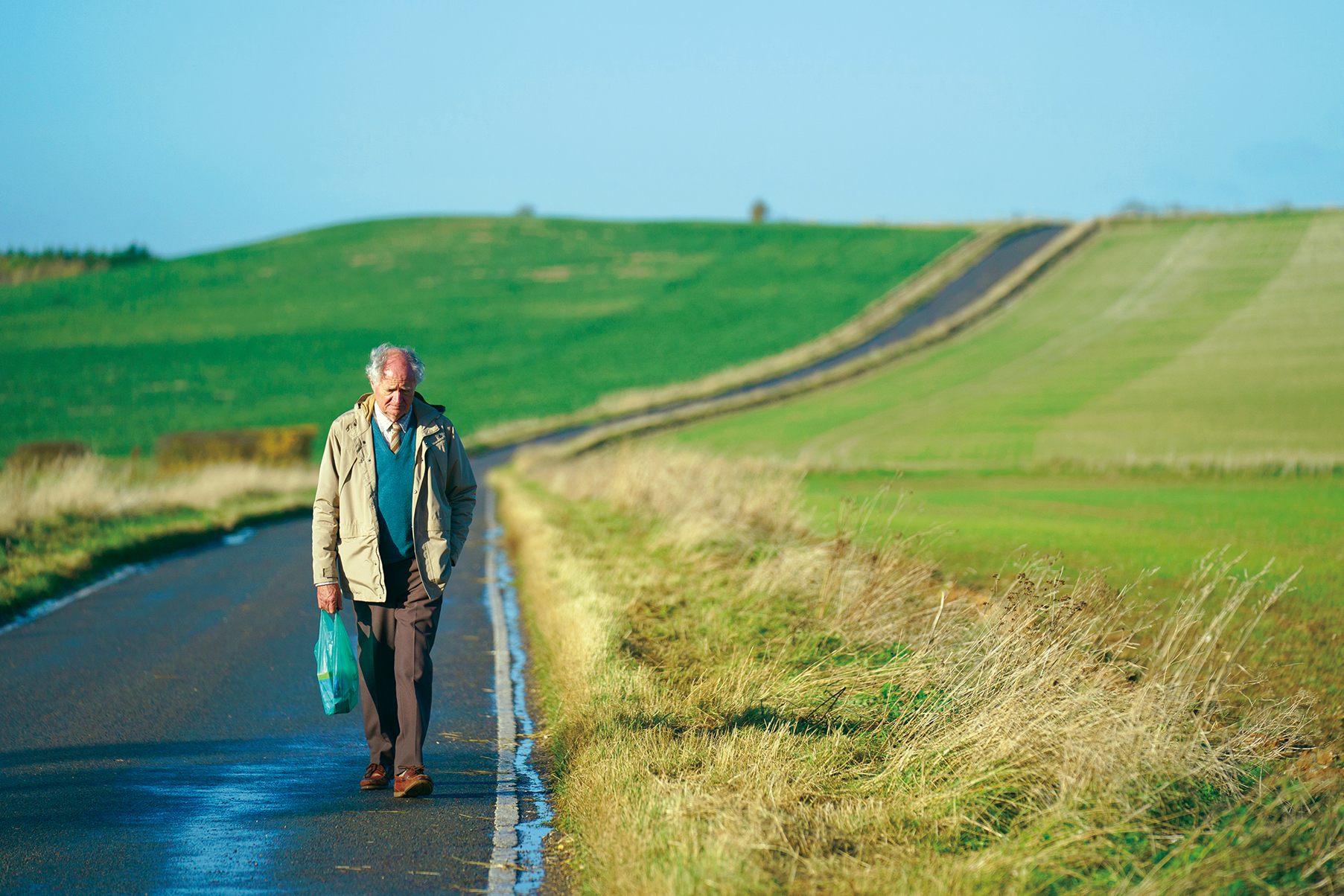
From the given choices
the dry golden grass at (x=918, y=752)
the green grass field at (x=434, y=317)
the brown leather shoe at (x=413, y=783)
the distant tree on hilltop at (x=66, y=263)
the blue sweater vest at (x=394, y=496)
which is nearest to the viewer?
the dry golden grass at (x=918, y=752)

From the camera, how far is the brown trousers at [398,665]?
22.9 ft

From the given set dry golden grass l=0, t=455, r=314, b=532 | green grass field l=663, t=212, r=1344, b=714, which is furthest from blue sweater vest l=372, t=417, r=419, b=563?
dry golden grass l=0, t=455, r=314, b=532

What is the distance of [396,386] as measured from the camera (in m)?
6.95

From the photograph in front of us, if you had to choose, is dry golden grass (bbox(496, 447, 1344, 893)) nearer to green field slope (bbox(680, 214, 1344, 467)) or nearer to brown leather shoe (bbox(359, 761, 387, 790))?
brown leather shoe (bbox(359, 761, 387, 790))

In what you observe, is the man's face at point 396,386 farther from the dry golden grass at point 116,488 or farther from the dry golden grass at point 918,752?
the dry golden grass at point 116,488

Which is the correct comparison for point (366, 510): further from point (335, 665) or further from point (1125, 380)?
point (1125, 380)

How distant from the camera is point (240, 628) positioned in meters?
12.7

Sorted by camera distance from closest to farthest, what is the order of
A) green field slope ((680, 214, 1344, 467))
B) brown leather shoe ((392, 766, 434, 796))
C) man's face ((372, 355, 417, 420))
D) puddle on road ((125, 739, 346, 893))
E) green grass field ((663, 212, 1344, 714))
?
puddle on road ((125, 739, 346, 893))
brown leather shoe ((392, 766, 434, 796))
man's face ((372, 355, 417, 420))
green grass field ((663, 212, 1344, 714))
green field slope ((680, 214, 1344, 467))

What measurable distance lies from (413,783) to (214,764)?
1.52 m

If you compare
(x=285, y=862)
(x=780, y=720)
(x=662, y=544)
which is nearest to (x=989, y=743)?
(x=780, y=720)

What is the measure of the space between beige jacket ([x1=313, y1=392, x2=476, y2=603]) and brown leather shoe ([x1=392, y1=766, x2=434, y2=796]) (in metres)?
0.91

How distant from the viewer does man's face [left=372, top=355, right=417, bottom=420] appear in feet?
22.8

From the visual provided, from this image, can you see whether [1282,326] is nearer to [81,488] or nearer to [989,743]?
[81,488]

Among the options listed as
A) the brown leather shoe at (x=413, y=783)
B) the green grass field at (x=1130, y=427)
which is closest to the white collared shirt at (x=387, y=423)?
the brown leather shoe at (x=413, y=783)
